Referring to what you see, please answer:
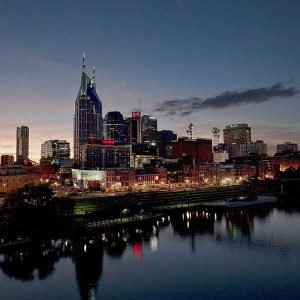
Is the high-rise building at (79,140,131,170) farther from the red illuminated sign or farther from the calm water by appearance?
the calm water

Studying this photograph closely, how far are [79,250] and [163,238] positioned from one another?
1148 centimetres

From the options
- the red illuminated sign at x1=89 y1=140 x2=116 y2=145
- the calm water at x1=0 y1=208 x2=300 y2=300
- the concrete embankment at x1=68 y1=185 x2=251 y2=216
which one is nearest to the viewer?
the calm water at x1=0 y1=208 x2=300 y2=300

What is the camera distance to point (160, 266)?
38.4 metres

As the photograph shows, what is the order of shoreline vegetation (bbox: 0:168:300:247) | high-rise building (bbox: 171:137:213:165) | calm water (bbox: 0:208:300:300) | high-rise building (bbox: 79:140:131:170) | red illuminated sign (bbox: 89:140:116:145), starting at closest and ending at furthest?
calm water (bbox: 0:208:300:300) < shoreline vegetation (bbox: 0:168:300:247) < red illuminated sign (bbox: 89:140:116:145) < high-rise building (bbox: 79:140:131:170) < high-rise building (bbox: 171:137:213:165)

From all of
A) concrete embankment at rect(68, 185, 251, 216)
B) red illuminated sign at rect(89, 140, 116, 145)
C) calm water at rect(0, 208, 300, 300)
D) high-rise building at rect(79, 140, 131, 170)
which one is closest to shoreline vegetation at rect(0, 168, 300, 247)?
concrete embankment at rect(68, 185, 251, 216)

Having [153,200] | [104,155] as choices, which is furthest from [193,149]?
[153,200]

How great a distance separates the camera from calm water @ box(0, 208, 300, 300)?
3172cm

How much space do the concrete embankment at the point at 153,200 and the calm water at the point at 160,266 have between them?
10.6 m

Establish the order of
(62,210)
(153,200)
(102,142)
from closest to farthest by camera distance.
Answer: (62,210)
(153,200)
(102,142)

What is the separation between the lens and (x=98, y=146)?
151 m

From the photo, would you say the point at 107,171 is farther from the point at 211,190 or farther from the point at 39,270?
the point at 39,270

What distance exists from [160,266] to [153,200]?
36.2m

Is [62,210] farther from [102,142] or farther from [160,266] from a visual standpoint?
[102,142]

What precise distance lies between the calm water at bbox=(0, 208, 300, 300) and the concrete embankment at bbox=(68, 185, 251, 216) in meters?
10.6
